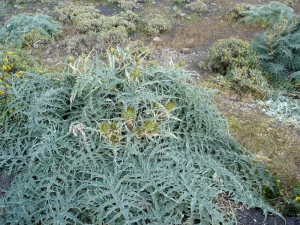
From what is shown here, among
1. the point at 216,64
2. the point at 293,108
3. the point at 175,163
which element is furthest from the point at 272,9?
the point at 175,163

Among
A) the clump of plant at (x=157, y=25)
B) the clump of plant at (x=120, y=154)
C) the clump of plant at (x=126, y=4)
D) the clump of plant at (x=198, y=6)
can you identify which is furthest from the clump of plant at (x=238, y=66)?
the clump of plant at (x=126, y=4)

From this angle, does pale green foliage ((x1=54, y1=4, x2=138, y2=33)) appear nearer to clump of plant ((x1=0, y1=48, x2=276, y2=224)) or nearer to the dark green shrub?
the dark green shrub

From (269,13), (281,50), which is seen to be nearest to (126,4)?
(269,13)

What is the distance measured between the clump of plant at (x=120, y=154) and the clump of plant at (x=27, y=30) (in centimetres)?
276

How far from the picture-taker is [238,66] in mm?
4824

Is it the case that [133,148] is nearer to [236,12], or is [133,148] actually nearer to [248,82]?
[248,82]

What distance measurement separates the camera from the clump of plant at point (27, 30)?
216 inches

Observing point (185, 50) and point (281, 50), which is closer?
point (281, 50)

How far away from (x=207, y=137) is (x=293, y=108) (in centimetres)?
197

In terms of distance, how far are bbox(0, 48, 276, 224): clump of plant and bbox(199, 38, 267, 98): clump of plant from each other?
1.73 metres

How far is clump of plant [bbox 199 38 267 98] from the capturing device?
4.53 metres

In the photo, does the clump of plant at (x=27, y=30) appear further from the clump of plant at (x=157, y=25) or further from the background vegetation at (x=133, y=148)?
the background vegetation at (x=133, y=148)

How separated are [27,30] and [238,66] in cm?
353

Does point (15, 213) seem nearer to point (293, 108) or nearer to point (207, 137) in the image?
point (207, 137)
